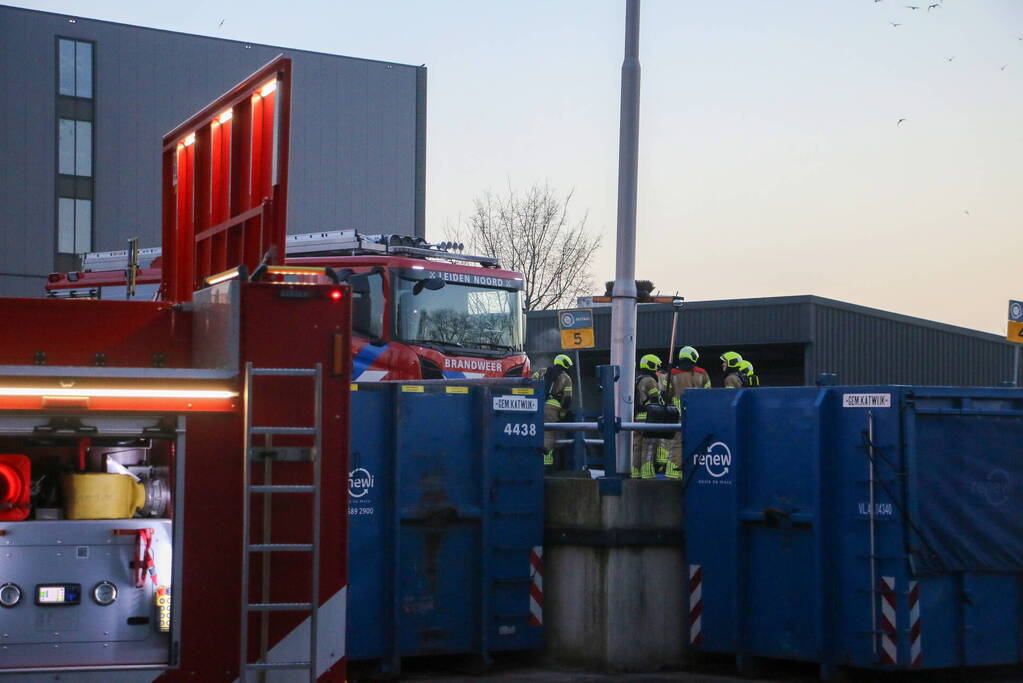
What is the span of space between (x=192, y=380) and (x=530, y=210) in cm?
4459

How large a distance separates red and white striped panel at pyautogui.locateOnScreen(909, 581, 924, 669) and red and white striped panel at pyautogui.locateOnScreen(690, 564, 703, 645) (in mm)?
1755

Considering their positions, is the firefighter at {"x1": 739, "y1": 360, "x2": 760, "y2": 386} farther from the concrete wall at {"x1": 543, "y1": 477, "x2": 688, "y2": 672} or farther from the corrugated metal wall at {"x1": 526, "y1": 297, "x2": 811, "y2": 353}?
the corrugated metal wall at {"x1": 526, "y1": 297, "x2": 811, "y2": 353}

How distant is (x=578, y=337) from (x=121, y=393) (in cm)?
1452

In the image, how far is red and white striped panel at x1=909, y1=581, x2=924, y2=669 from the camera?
1038 cm

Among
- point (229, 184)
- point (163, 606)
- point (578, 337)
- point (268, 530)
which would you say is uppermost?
point (229, 184)

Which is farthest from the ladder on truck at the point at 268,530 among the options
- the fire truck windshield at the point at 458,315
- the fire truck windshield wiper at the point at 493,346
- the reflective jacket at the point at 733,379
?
the fire truck windshield wiper at the point at 493,346

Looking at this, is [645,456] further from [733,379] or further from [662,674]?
[662,674]

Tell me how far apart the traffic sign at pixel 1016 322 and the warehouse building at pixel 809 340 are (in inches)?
614

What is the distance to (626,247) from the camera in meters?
13.8

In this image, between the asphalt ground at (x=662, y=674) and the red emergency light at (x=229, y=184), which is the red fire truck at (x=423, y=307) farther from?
the red emergency light at (x=229, y=184)

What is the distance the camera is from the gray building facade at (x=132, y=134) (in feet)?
151

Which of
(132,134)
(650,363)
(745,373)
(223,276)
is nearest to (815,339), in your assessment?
(650,363)

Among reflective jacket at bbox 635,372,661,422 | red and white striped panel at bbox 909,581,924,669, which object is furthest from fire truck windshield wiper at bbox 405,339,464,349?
red and white striped panel at bbox 909,581,924,669

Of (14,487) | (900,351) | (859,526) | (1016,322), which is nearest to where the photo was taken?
(14,487)
